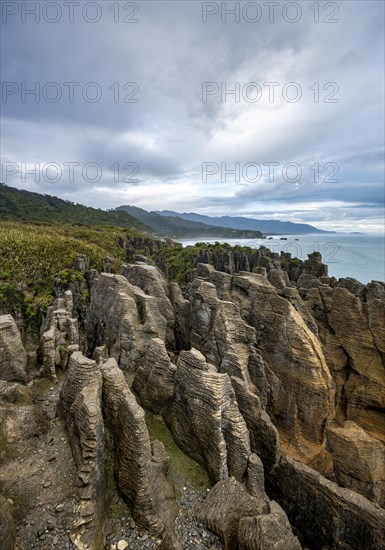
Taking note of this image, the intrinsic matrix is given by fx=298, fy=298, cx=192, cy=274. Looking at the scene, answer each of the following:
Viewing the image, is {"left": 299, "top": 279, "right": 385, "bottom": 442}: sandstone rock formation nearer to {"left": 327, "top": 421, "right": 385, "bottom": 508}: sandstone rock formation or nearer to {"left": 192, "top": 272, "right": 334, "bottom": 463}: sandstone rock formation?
{"left": 192, "top": 272, "right": 334, "bottom": 463}: sandstone rock formation

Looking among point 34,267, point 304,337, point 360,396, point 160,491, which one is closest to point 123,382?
point 160,491

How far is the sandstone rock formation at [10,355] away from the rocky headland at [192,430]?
64 millimetres

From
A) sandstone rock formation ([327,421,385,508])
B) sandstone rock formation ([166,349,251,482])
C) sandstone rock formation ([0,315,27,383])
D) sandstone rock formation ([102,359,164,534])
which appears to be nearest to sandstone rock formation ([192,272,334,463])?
sandstone rock formation ([327,421,385,508])

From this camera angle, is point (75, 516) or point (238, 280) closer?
point (75, 516)

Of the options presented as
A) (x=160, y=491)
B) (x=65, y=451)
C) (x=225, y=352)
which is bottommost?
(x=160, y=491)

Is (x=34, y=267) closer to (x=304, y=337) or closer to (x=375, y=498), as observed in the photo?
(x=304, y=337)

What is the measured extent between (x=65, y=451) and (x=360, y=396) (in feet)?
68.8

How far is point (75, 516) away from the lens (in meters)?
8.98

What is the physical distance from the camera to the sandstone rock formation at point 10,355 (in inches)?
616

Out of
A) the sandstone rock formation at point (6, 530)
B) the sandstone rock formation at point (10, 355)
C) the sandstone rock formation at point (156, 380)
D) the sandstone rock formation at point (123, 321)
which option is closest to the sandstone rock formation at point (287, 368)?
the sandstone rock formation at point (123, 321)

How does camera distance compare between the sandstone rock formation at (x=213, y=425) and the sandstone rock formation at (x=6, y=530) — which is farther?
the sandstone rock formation at (x=213, y=425)

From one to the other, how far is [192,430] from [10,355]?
10437mm

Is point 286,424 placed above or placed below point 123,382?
below

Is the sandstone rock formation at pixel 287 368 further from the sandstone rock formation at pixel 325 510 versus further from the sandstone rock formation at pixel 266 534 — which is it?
the sandstone rock formation at pixel 266 534
